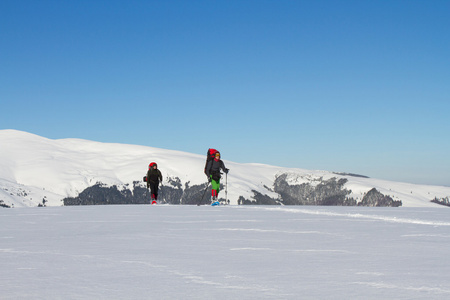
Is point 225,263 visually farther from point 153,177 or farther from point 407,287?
point 153,177

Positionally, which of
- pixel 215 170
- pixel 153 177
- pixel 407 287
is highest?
pixel 215 170

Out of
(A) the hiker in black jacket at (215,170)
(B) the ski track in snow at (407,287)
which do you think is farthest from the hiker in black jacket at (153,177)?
(B) the ski track in snow at (407,287)

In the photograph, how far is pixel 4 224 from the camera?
40.9 feet

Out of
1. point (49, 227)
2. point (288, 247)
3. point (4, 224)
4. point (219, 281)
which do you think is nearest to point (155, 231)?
point (49, 227)

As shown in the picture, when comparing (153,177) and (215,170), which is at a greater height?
(215,170)

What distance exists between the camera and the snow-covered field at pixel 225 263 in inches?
187

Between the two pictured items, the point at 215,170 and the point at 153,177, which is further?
the point at 153,177

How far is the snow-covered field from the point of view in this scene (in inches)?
187

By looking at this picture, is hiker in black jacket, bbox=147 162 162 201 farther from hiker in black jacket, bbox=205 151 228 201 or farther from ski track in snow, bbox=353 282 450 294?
ski track in snow, bbox=353 282 450 294

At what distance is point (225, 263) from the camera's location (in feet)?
20.8

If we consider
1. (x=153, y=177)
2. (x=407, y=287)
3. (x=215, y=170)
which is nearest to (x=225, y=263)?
(x=407, y=287)

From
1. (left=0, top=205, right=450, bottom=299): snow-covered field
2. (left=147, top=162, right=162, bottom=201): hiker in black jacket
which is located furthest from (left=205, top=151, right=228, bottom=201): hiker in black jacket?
(left=0, top=205, right=450, bottom=299): snow-covered field

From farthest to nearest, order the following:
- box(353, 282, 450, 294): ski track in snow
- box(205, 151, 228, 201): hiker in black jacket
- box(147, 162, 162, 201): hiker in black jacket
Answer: box(147, 162, 162, 201): hiker in black jacket
box(205, 151, 228, 201): hiker in black jacket
box(353, 282, 450, 294): ski track in snow

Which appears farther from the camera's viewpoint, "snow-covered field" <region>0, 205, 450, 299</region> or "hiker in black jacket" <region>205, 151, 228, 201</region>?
"hiker in black jacket" <region>205, 151, 228, 201</region>
